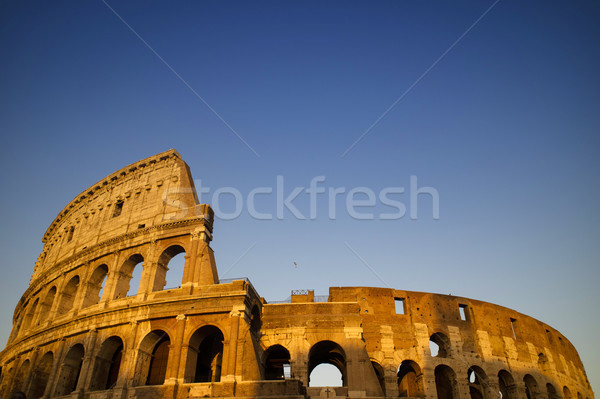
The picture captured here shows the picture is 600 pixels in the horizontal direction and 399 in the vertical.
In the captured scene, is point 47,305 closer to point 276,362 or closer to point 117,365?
point 117,365

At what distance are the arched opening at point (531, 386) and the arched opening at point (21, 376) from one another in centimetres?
3060

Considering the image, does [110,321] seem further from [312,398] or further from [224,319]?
[312,398]

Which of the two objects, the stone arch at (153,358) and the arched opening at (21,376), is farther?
the arched opening at (21,376)

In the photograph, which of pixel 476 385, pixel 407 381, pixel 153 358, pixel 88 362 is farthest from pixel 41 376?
pixel 476 385

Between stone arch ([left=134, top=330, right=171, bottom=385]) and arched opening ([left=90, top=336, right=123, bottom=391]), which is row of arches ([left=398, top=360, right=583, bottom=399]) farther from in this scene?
arched opening ([left=90, top=336, right=123, bottom=391])

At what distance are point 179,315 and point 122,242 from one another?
22.5 ft

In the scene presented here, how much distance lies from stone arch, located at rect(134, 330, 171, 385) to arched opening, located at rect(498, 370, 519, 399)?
20.7 metres

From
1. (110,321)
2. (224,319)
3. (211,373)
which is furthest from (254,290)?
(110,321)

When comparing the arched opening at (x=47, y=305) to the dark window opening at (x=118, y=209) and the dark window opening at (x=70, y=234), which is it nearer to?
the dark window opening at (x=70, y=234)

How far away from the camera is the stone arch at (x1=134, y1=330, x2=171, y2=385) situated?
19.1 m

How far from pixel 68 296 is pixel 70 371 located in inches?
223

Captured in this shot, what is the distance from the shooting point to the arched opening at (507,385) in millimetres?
26109

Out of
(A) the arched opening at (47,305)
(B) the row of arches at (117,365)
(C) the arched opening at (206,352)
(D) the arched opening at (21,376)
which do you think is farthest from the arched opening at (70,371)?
(C) the arched opening at (206,352)

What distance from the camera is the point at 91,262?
24547 mm
